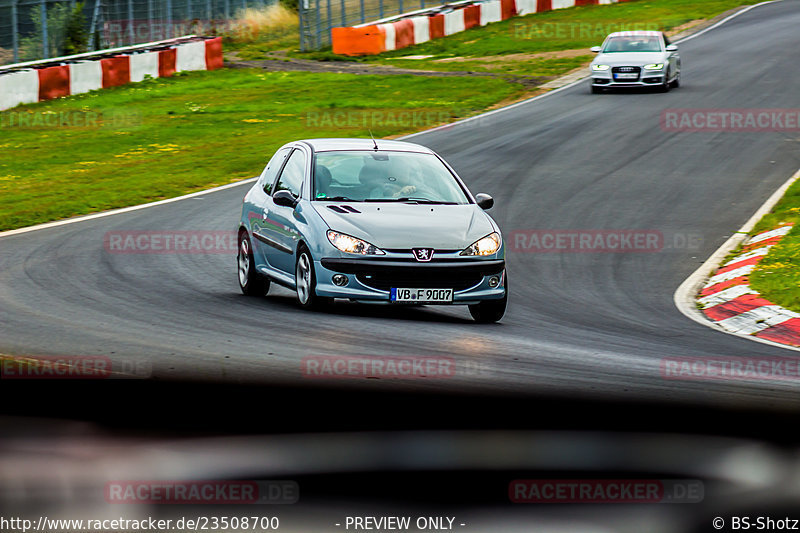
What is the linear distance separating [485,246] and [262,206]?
103 inches

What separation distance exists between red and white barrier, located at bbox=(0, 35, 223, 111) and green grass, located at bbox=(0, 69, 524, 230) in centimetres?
36

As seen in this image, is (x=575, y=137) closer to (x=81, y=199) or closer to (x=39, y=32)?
(x=81, y=199)

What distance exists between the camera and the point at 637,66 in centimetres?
2903

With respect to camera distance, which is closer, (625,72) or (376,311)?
(376,311)

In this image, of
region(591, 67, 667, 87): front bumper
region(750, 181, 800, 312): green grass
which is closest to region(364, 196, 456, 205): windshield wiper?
region(750, 181, 800, 312): green grass

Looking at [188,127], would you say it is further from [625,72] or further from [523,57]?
[523,57]

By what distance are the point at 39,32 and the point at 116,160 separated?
11757mm

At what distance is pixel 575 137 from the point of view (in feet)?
75.9

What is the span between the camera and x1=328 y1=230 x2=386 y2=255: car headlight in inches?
367

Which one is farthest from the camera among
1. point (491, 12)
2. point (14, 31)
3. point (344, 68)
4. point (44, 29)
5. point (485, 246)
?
point (491, 12)

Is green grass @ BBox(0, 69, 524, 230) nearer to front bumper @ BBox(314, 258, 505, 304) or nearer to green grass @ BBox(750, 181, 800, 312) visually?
front bumper @ BBox(314, 258, 505, 304)

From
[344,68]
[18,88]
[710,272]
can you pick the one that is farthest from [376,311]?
[344,68]

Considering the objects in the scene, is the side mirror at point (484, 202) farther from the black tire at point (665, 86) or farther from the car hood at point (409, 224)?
the black tire at point (665, 86)

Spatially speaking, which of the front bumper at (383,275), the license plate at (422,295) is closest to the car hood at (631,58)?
the front bumper at (383,275)
